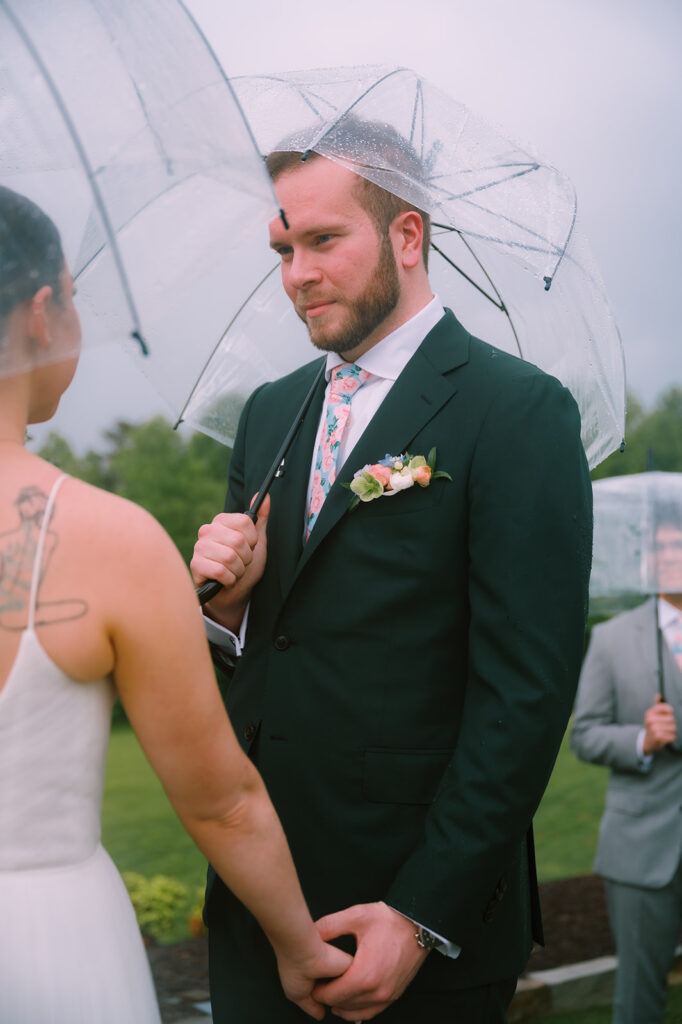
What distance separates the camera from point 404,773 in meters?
2.08

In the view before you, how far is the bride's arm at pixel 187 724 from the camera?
151cm

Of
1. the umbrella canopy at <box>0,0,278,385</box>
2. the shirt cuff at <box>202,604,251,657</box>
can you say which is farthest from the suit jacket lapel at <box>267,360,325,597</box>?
the umbrella canopy at <box>0,0,278,385</box>

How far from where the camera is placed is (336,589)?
2131mm

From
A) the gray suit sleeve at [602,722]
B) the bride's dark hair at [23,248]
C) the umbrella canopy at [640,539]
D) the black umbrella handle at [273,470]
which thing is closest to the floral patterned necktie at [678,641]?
the umbrella canopy at [640,539]

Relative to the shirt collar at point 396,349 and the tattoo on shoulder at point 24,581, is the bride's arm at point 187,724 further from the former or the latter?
the shirt collar at point 396,349

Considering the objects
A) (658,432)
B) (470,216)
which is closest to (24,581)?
(470,216)

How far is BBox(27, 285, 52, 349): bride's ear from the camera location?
148 cm

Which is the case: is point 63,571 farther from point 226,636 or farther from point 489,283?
point 489,283

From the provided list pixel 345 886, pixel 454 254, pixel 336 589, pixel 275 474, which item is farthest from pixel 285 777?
pixel 454 254

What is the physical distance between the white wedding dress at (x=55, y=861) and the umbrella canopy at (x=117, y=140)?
1.11ft

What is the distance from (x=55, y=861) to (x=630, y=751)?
127 inches

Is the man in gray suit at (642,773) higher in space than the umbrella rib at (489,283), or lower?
lower

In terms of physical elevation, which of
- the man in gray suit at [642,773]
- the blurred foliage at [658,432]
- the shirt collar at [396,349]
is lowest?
the man in gray suit at [642,773]

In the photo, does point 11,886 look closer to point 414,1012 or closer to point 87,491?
point 87,491
